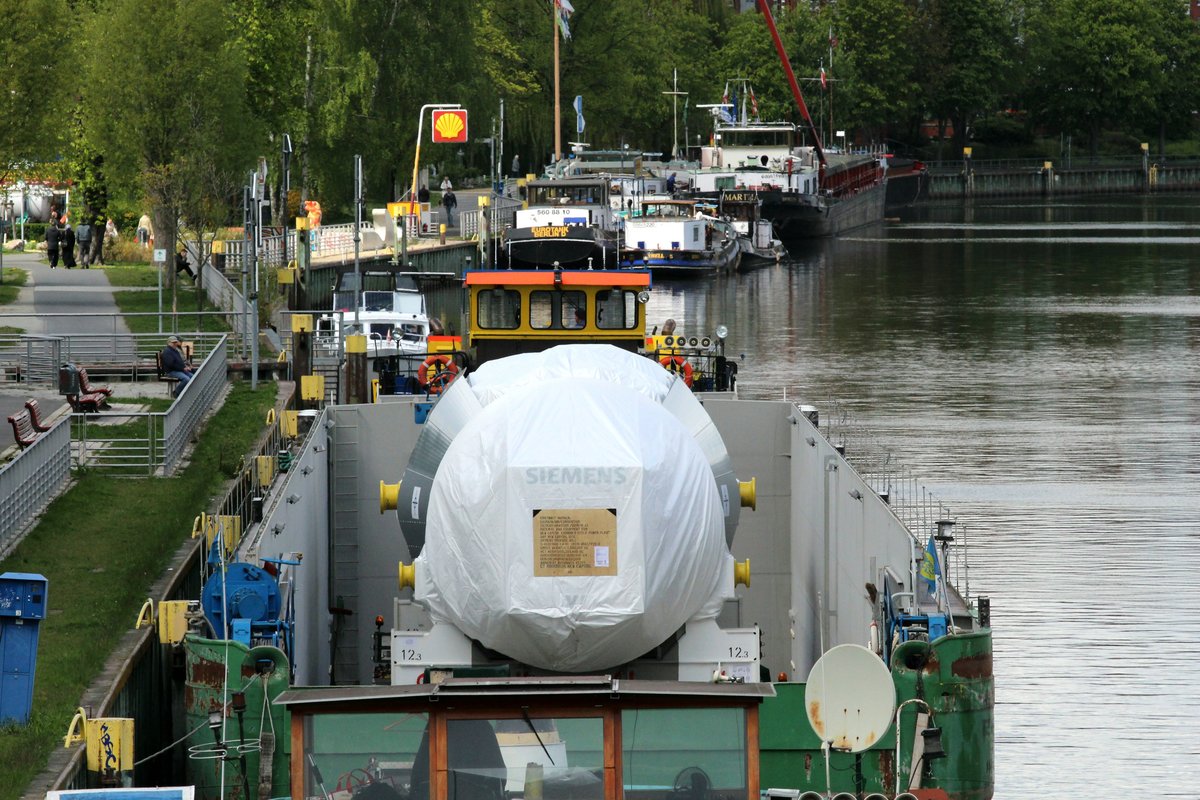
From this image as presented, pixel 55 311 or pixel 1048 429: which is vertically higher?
pixel 55 311

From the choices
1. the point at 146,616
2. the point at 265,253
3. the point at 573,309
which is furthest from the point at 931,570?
the point at 265,253

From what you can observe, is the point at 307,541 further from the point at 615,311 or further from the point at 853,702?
the point at 853,702

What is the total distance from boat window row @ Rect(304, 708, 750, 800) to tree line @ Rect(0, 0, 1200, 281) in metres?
30.2

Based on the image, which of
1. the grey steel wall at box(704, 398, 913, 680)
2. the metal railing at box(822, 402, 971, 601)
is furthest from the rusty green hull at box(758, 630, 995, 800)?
the metal railing at box(822, 402, 971, 601)

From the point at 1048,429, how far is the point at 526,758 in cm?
3370

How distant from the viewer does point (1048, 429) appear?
41.3m

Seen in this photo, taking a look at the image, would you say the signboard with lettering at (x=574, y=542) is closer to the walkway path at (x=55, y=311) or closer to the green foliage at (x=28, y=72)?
the walkway path at (x=55, y=311)

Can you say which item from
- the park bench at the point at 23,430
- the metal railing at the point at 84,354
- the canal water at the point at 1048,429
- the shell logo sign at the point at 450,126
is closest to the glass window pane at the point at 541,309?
the canal water at the point at 1048,429

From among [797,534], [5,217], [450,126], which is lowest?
[797,534]

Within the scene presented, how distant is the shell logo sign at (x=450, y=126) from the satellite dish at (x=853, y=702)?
55.6 metres

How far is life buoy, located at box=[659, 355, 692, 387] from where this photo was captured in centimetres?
2619

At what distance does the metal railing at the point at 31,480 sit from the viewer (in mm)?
22781

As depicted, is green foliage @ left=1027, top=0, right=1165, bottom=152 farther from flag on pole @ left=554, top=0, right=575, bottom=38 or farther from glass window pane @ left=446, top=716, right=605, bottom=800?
glass window pane @ left=446, top=716, right=605, bottom=800

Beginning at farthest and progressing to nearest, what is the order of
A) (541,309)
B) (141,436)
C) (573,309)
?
(141,436), (541,309), (573,309)
